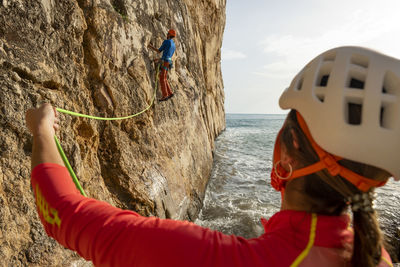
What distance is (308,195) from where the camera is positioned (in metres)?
0.96

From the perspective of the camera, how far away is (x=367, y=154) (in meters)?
0.86

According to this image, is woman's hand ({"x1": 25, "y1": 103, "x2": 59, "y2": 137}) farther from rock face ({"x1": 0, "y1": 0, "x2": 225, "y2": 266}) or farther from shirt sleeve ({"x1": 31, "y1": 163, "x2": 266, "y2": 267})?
rock face ({"x1": 0, "y1": 0, "x2": 225, "y2": 266})

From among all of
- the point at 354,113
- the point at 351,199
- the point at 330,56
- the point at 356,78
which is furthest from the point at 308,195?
the point at 330,56

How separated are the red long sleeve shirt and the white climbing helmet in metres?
0.31

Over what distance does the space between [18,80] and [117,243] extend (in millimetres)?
2426

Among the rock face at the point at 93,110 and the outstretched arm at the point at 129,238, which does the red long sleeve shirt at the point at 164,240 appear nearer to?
the outstretched arm at the point at 129,238

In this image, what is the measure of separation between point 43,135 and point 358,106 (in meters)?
1.43

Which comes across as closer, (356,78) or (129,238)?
(129,238)

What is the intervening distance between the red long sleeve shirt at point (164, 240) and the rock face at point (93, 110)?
1736mm

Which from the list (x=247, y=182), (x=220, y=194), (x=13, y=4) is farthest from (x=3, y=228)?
(x=247, y=182)

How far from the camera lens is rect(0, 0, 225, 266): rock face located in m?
2.16

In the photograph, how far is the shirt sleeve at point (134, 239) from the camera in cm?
73

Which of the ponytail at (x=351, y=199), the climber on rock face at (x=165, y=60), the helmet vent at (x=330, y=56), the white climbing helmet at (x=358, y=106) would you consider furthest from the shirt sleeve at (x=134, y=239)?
the climber on rock face at (x=165, y=60)

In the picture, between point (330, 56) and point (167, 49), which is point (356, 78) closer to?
point (330, 56)
